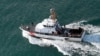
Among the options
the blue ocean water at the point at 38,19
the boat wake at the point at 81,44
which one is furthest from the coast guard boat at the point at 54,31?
the blue ocean water at the point at 38,19

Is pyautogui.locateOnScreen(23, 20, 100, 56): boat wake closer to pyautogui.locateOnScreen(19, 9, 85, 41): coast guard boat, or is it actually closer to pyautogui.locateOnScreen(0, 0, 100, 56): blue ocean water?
pyautogui.locateOnScreen(0, 0, 100, 56): blue ocean water

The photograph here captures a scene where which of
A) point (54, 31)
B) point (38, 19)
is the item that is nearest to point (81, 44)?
point (54, 31)

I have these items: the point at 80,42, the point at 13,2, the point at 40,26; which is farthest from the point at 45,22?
the point at 13,2

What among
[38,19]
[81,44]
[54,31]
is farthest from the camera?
[38,19]

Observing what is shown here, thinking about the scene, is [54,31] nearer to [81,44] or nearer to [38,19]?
[81,44]

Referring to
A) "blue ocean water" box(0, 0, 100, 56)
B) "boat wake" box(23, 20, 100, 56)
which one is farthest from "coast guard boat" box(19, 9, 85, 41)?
"blue ocean water" box(0, 0, 100, 56)

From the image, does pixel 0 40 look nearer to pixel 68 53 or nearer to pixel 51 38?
pixel 51 38
